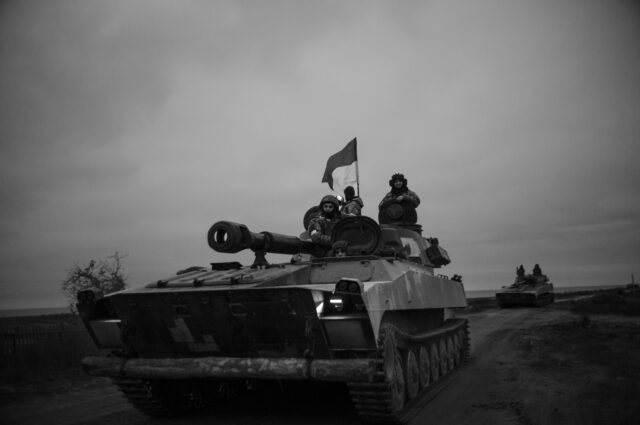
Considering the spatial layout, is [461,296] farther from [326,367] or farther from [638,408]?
[326,367]

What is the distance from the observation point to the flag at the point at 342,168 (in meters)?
12.6

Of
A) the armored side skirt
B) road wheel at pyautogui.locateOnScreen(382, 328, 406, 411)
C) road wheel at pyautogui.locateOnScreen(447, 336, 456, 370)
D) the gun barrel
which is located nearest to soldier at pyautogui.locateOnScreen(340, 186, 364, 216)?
the gun barrel

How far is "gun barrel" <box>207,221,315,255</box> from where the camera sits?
673 centimetres

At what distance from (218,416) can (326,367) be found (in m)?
2.20

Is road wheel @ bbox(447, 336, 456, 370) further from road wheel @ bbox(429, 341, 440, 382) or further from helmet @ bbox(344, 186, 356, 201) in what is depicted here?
helmet @ bbox(344, 186, 356, 201)

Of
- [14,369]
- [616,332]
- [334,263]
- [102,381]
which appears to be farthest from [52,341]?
[616,332]

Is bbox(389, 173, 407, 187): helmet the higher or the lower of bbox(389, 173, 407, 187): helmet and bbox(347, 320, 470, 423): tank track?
the higher

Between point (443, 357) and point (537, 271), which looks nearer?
point (443, 357)

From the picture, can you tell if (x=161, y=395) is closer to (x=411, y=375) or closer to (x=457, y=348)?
(x=411, y=375)

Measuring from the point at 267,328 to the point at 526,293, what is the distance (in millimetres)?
28476

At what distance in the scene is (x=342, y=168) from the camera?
504 inches

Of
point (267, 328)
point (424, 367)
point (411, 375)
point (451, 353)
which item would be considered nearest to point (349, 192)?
point (451, 353)

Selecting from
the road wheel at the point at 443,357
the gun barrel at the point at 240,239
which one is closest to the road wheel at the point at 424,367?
the road wheel at the point at 443,357

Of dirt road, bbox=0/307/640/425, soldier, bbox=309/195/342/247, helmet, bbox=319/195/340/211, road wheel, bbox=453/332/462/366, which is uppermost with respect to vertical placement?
helmet, bbox=319/195/340/211
